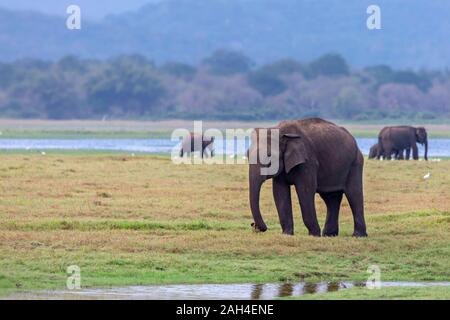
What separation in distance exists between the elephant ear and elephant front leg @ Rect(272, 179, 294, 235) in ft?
1.26

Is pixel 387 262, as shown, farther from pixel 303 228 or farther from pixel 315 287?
pixel 303 228

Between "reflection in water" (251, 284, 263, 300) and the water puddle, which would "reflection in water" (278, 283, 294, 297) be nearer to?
the water puddle

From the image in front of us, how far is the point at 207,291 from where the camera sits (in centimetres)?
1349

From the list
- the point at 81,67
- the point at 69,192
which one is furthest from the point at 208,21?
the point at 69,192

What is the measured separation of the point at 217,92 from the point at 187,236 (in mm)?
67354

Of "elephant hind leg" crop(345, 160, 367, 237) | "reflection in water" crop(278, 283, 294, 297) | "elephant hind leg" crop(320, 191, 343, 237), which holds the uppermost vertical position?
"elephant hind leg" crop(345, 160, 367, 237)

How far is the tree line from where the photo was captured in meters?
84.8

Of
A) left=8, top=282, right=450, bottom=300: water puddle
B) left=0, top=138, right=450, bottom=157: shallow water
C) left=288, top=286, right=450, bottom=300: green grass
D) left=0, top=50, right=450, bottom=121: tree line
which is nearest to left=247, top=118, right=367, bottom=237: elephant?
left=8, top=282, right=450, bottom=300: water puddle

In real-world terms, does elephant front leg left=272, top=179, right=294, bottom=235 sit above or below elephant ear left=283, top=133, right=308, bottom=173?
below

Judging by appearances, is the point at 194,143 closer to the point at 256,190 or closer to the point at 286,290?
the point at 256,190

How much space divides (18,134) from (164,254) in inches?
1942

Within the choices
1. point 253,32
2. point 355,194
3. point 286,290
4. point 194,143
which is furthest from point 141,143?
point 253,32

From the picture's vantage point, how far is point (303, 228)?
1930 centimetres

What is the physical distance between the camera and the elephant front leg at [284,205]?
58.5ft
